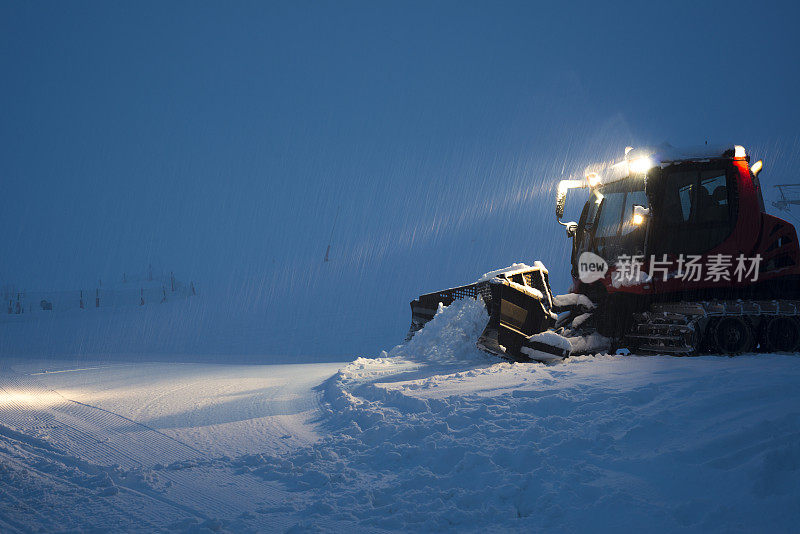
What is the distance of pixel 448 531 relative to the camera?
9.46ft

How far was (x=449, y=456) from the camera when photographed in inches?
154

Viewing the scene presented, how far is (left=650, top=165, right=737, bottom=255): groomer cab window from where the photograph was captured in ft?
23.5

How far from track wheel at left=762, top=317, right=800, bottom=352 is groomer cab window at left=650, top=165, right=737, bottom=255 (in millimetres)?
1522

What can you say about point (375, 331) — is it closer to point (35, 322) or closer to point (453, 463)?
point (453, 463)

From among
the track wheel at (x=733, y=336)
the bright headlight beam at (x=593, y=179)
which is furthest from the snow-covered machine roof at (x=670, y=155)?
the track wheel at (x=733, y=336)

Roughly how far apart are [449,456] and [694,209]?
5678 millimetres

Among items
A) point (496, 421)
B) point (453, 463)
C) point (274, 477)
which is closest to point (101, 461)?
point (274, 477)

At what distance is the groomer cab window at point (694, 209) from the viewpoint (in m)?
7.16

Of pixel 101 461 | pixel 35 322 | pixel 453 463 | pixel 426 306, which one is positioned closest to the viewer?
pixel 453 463

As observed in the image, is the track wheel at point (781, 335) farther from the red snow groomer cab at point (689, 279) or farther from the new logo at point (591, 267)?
the new logo at point (591, 267)

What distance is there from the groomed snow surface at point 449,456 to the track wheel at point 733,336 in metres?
0.46

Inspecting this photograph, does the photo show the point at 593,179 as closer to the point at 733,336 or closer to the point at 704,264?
the point at 704,264

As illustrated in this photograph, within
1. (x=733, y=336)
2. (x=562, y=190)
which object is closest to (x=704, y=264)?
(x=733, y=336)

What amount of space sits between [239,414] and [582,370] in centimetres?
428
